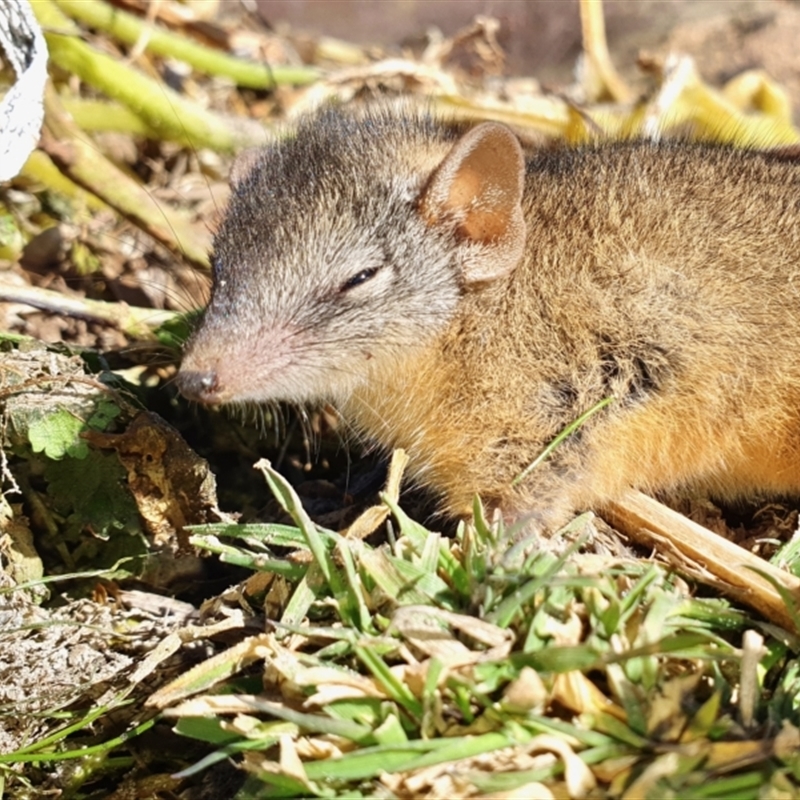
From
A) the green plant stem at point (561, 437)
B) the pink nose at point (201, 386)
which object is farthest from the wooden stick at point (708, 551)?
the pink nose at point (201, 386)

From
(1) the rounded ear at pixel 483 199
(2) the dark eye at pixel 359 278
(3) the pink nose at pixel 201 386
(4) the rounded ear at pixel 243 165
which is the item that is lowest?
(3) the pink nose at pixel 201 386

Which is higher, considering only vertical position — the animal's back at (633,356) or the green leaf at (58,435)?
the animal's back at (633,356)

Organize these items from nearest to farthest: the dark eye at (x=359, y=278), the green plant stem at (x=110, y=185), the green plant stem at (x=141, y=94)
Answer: the dark eye at (x=359, y=278) < the green plant stem at (x=110, y=185) < the green plant stem at (x=141, y=94)

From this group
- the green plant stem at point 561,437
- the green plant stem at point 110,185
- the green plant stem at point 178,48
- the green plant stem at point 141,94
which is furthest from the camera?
the green plant stem at point 178,48

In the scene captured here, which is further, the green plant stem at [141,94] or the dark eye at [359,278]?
the green plant stem at [141,94]

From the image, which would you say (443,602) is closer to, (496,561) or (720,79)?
(496,561)

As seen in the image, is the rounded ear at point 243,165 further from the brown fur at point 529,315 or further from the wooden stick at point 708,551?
the wooden stick at point 708,551

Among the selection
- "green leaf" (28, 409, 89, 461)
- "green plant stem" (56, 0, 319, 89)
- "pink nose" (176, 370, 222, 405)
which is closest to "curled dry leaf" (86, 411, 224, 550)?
"green leaf" (28, 409, 89, 461)
